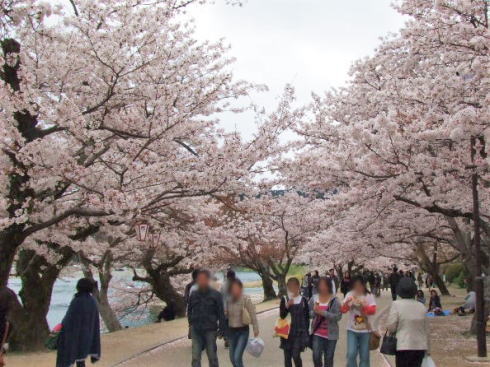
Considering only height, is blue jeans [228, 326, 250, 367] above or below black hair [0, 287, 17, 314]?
below

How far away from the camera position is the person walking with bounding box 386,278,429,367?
6227 millimetres

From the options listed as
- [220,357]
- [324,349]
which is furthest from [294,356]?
[220,357]

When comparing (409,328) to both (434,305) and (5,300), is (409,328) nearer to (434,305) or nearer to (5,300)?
(5,300)

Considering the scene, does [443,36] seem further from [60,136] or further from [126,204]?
[60,136]

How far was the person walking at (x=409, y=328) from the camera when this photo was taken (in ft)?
20.4

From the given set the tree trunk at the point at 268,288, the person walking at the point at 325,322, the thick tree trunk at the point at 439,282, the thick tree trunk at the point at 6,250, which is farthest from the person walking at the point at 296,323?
the tree trunk at the point at 268,288

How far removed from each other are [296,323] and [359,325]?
0.85 m

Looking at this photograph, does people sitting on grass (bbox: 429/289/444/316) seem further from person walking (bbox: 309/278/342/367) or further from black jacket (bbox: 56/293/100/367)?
black jacket (bbox: 56/293/100/367)

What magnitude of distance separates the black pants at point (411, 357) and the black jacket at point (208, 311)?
2395 millimetres

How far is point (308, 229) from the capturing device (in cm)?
2122

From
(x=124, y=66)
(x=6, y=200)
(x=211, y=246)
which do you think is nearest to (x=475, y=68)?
(x=124, y=66)

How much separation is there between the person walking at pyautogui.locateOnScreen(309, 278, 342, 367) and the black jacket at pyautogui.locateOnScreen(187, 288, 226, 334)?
49.9 inches

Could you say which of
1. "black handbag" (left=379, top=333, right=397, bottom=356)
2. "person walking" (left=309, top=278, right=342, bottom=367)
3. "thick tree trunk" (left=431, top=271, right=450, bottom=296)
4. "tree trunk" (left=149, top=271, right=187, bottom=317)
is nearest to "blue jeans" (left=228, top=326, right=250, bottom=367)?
"person walking" (left=309, top=278, right=342, bottom=367)

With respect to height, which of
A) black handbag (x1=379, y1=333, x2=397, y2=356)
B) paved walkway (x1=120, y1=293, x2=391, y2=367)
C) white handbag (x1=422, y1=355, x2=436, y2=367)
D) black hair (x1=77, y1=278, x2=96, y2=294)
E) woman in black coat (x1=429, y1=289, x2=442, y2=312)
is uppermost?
black hair (x1=77, y1=278, x2=96, y2=294)
